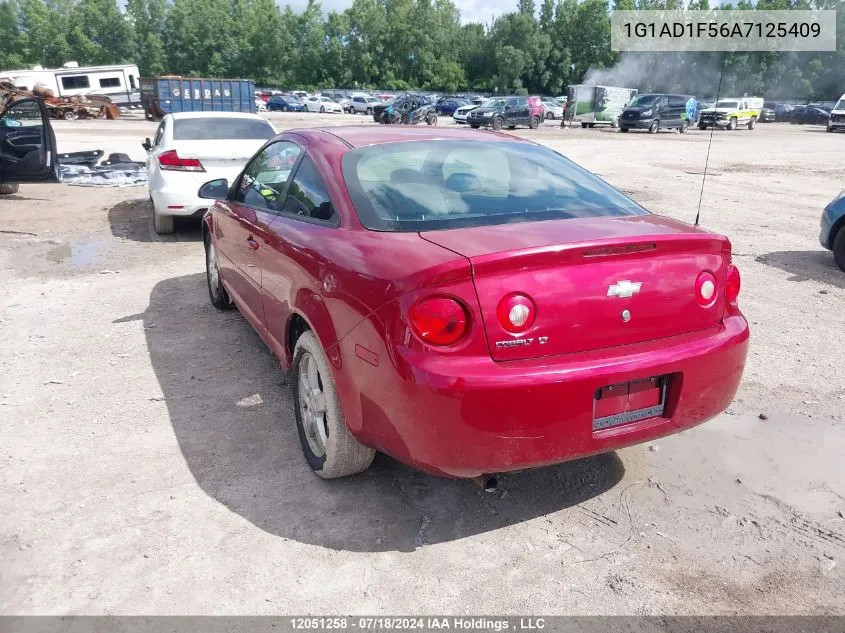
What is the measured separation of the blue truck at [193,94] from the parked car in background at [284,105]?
17183mm

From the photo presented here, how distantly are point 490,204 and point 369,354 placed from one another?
0.97 metres

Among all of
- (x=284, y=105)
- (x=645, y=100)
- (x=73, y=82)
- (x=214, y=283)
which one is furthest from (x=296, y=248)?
(x=284, y=105)

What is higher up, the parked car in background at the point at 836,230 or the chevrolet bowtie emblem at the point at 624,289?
the chevrolet bowtie emblem at the point at 624,289

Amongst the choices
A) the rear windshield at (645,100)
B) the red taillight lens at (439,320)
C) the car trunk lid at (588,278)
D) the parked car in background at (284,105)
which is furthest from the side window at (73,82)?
the red taillight lens at (439,320)

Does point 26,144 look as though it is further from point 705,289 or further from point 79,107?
point 79,107

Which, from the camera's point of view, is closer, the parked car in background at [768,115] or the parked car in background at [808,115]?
the parked car in background at [808,115]

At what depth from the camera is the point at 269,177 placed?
13.9 ft

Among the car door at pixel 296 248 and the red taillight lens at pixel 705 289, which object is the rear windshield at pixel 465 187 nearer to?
the car door at pixel 296 248

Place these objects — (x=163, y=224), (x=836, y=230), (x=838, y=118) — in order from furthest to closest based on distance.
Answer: (x=838, y=118)
(x=163, y=224)
(x=836, y=230)

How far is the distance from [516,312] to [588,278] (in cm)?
32

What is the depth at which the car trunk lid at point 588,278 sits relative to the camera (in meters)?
2.47

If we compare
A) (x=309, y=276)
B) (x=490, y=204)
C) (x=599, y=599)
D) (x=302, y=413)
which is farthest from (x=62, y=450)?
(x=599, y=599)

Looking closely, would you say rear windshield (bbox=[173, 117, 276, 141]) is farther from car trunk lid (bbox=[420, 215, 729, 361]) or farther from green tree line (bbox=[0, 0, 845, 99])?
green tree line (bbox=[0, 0, 845, 99])

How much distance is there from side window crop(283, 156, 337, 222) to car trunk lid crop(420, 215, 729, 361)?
0.72 metres
